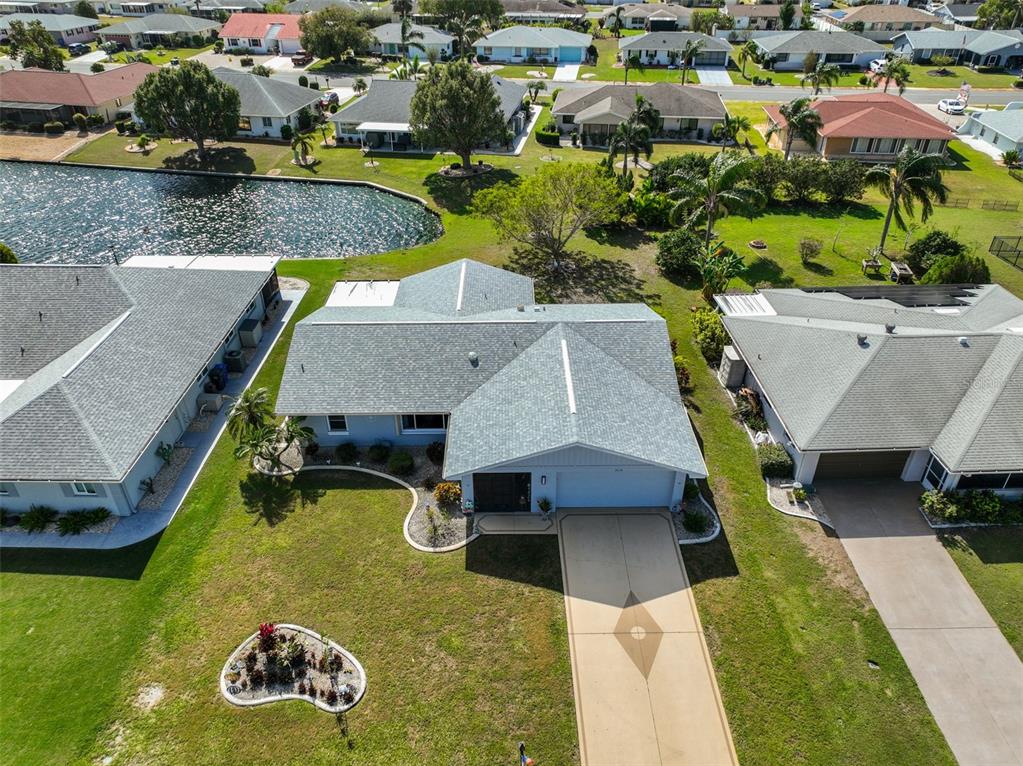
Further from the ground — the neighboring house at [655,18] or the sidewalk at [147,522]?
the neighboring house at [655,18]

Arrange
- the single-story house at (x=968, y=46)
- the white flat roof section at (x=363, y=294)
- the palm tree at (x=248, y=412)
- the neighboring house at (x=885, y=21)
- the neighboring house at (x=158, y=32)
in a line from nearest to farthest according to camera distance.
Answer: the palm tree at (x=248, y=412) < the white flat roof section at (x=363, y=294) < the single-story house at (x=968, y=46) < the neighboring house at (x=158, y=32) < the neighboring house at (x=885, y=21)

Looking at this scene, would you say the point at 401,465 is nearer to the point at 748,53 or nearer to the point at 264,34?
the point at 748,53

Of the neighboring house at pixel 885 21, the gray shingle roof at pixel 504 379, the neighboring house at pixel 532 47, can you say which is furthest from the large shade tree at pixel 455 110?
the neighboring house at pixel 885 21

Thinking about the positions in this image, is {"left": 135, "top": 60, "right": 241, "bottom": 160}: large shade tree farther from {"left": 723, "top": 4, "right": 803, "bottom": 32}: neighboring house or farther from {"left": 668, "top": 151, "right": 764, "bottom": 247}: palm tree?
{"left": 723, "top": 4, "right": 803, "bottom": 32}: neighboring house

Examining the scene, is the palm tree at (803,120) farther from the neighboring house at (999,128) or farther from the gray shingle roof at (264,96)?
the gray shingle roof at (264,96)

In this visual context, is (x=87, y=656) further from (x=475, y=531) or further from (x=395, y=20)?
(x=395, y=20)
